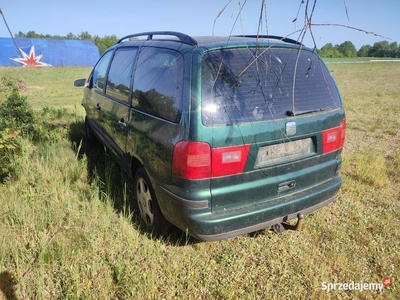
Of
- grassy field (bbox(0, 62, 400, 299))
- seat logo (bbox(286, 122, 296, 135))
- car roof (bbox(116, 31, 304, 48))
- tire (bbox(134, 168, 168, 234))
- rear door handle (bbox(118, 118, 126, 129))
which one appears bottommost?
grassy field (bbox(0, 62, 400, 299))

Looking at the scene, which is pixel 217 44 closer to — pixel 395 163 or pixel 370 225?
pixel 370 225

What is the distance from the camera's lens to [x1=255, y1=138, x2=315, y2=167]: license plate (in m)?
2.32

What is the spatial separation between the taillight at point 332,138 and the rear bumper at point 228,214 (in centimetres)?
45

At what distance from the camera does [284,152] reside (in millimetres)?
2428

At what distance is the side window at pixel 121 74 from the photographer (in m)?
3.21

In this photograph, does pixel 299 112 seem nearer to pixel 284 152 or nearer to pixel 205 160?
pixel 284 152

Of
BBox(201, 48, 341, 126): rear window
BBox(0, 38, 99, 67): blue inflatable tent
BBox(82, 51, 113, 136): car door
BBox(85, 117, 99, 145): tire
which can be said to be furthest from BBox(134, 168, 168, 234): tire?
BBox(0, 38, 99, 67): blue inflatable tent

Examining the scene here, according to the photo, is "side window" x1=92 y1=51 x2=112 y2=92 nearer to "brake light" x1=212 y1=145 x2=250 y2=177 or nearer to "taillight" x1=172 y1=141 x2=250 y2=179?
"taillight" x1=172 y1=141 x2=250 y2=179

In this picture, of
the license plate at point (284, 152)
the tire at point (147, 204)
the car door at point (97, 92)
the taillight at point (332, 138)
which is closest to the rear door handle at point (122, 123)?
the tire at point (147, 204)

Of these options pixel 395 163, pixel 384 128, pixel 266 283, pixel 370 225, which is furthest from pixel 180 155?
pixel 384 128

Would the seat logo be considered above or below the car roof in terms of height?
below

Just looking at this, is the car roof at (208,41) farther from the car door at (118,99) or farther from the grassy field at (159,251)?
the grassy field at (159,251)

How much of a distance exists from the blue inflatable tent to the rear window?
121 ft

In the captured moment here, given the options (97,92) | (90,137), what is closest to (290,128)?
(97,92)
